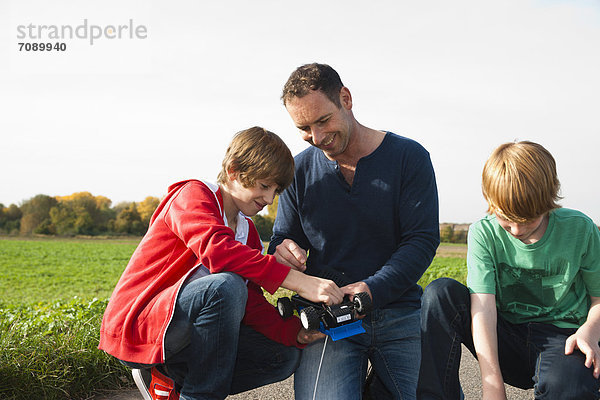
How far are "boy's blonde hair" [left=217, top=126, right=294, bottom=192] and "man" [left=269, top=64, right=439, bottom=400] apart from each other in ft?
0.72

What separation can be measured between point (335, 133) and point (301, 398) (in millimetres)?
1426

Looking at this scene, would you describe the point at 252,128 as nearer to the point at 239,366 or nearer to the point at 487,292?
the point at 239,366

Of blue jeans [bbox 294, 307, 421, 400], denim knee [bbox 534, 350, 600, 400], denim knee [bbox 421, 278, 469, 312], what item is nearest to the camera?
denim knee [bbox 534, 350, 600, 400]

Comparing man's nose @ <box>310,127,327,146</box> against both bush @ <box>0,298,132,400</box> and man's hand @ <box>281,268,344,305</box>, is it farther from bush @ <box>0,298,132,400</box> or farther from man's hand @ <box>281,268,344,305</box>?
bush @ <box>0,298,132,400</box>

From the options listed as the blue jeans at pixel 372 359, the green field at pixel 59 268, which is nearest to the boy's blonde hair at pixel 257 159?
the blue jeans at pixel 372 359

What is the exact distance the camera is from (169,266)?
7.30 feet

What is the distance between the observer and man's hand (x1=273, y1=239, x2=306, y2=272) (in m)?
2.54

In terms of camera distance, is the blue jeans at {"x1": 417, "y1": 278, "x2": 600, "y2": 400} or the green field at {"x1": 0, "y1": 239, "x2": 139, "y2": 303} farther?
the green field at {"x1": 0, "y1": 239, "x2": 139, "y2": 303}

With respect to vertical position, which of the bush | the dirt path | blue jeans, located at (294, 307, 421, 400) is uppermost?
Result: blue jeans, located at (294, 307, 421, 400)

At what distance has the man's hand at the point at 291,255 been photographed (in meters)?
2.54

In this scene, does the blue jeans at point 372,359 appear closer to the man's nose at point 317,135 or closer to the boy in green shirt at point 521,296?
the boy in green shirt at point 521,296

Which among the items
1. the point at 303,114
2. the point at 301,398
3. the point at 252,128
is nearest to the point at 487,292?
the point at 301,398

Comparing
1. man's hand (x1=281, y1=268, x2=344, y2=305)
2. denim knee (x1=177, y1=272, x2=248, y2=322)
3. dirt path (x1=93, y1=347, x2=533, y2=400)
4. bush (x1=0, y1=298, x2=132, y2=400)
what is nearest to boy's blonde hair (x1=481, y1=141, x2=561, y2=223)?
man's hand (x1=281, y1=268, x2=344, y2=305)

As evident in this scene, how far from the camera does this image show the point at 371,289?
2.35 meters
